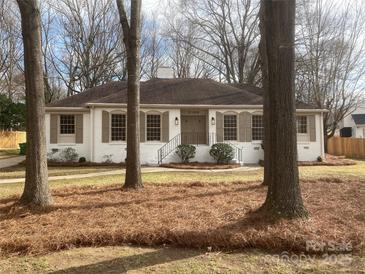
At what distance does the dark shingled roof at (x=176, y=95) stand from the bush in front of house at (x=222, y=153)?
2386mm

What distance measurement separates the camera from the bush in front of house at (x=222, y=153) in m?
17.6

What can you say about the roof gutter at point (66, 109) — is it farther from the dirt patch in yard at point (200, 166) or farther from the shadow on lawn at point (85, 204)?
the shadow on lawn at point (85, 204)

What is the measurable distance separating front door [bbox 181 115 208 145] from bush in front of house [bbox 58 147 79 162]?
225 inches

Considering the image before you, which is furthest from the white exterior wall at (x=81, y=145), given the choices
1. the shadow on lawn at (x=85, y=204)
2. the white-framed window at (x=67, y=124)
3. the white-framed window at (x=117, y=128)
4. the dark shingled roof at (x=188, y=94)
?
the shadow on lawn at (x=85, y=204)

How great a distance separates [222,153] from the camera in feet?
57.8

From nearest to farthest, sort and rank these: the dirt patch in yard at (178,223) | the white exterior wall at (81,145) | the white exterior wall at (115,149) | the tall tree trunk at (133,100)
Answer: the dirt patch in yard at (178,223), the tall tree trunk at (133,100), the white exterior wall at (115,149), the white exterior wall at (81,145)

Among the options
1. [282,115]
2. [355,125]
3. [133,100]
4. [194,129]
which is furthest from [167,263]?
[355,125]

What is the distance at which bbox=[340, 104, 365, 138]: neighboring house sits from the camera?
3634 centimetres

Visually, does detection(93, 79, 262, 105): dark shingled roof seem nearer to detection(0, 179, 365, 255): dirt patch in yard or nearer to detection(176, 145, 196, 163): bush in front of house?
detection(176, 145, 196, 163): bush in front of house

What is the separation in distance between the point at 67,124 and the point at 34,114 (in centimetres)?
1250

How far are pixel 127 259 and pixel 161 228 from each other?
100cm

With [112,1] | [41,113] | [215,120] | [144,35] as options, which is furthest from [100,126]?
[144,35]

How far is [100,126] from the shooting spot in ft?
59.2

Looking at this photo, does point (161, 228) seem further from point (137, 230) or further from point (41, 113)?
point (41, 113)
